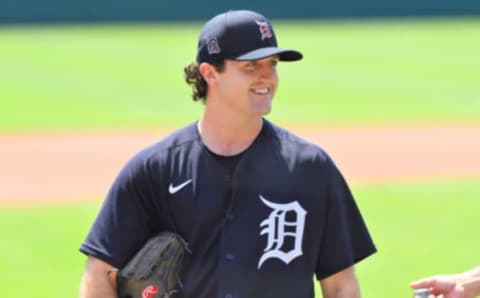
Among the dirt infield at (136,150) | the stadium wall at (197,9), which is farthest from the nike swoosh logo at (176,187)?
the stadium wall at (197,9)

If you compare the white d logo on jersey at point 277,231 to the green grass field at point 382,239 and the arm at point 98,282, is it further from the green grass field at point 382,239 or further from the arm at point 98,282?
the green grass field at point 382,239

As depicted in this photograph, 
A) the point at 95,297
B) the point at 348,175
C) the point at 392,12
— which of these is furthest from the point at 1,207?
the point at 392,12

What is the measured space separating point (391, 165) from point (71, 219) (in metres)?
3.87

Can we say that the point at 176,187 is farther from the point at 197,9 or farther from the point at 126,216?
the point at 197,9

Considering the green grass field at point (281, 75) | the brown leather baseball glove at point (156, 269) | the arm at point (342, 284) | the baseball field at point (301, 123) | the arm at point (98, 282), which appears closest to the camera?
the brown leather baseball glove at point (156, 269)

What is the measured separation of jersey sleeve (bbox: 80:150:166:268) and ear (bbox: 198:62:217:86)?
380 mm

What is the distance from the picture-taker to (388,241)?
31.3 ft

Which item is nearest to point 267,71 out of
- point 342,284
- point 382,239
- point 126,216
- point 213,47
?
point 213,47

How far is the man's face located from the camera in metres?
4.33

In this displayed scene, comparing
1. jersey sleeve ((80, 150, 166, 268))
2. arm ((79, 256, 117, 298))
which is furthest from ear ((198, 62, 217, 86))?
arm ((79, 256, 117, 298))

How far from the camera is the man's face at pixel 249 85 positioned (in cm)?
433

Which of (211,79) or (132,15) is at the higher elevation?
(211,79)

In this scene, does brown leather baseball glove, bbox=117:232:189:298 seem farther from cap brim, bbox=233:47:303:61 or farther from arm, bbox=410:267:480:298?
arm, bbox=410:267:480:298

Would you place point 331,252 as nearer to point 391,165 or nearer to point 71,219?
point 71,219
